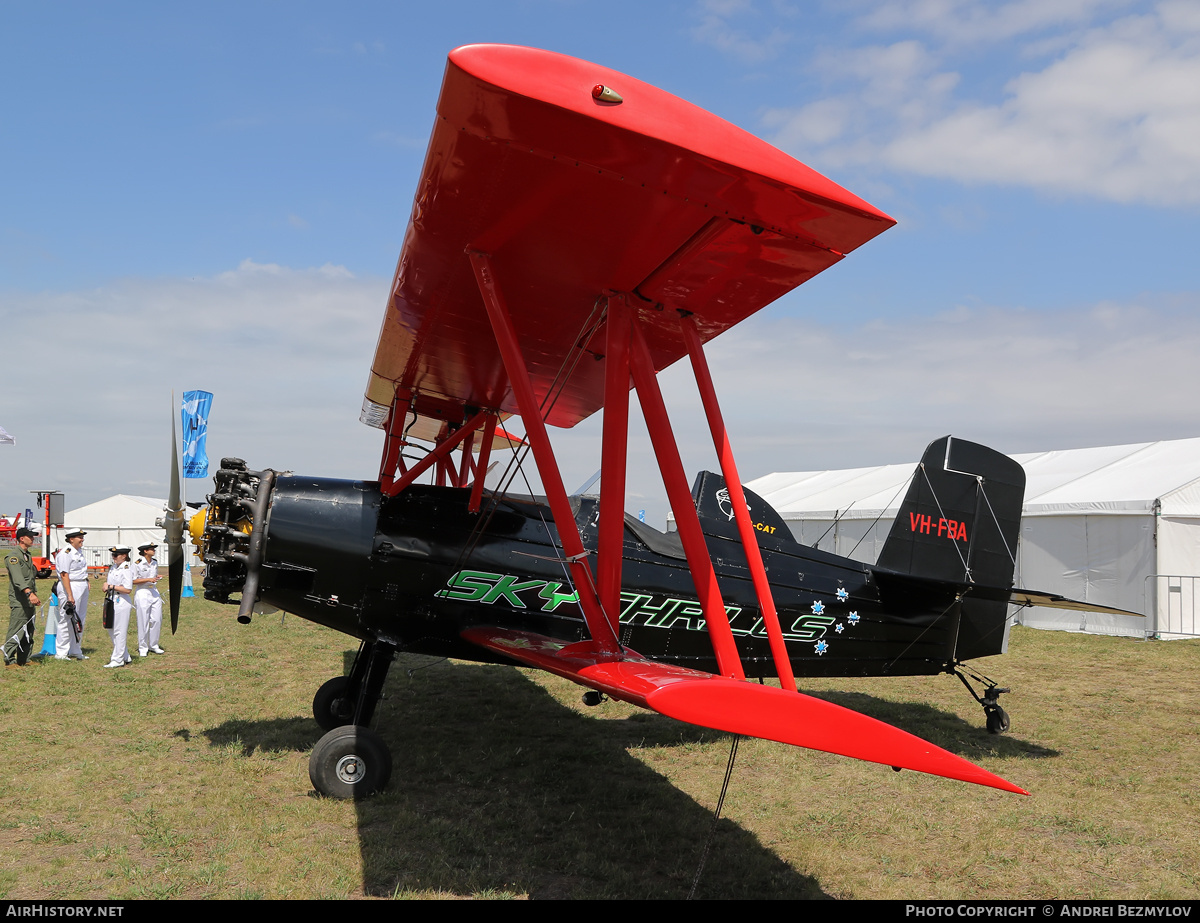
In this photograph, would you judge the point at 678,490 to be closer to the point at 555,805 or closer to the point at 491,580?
the point at 491,580

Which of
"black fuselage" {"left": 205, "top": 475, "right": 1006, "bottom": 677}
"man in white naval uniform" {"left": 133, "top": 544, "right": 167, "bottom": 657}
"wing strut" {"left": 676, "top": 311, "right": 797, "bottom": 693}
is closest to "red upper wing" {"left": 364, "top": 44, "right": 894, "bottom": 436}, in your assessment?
"wing strut" {"left": 676, "top": 311, "right": 797, "bottom": 693}

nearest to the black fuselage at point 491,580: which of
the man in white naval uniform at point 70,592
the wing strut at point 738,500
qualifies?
the wing strut at point 738,500

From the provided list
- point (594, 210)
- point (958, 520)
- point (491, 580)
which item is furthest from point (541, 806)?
point (958, 520)

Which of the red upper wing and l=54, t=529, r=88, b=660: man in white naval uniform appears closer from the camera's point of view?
the red upper wing

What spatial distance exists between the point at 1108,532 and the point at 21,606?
60.9ft

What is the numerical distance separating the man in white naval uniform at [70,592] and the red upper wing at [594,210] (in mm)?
8050

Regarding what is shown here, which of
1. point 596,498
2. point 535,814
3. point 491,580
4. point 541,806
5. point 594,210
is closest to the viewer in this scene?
point 594,210

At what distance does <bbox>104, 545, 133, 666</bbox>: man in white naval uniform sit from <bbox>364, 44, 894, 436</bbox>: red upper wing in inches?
284

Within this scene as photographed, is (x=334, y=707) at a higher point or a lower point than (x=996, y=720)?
higher

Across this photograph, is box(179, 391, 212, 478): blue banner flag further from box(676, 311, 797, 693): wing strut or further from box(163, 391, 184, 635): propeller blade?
box(676, 311, 797, 693): wing strut

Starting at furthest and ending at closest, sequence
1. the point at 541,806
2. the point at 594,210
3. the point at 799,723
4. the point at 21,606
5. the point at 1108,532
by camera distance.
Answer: the point at 1108,532
the point at 21,606
the point at 541,806
the point at 594,210
the point at 799,723

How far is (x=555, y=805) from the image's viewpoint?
5.02 metres

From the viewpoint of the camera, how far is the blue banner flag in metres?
16.3

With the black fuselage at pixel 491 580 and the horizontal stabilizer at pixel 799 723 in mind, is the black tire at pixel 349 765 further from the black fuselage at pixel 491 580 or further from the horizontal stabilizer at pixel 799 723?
the horizontal stabilizer at pixel 799 723
